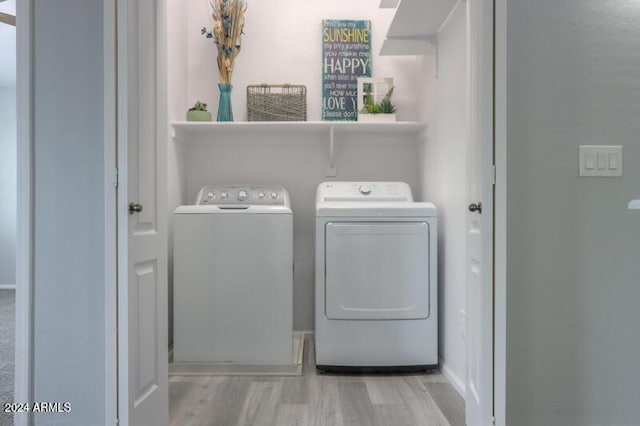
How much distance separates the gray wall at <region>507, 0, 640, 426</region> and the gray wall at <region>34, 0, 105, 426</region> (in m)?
1.39

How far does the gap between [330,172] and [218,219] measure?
0.91 meters

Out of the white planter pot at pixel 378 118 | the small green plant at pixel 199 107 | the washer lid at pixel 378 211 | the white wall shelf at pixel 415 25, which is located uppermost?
the white wall shelf at pixel 415 25

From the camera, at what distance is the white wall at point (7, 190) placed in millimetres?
4637

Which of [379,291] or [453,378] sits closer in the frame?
[453,378]

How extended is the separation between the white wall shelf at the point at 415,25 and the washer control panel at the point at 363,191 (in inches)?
32.6

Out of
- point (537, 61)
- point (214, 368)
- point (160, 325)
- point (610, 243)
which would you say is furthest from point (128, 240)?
point (610, 243)

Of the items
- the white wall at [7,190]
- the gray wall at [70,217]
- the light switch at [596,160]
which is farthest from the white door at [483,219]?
the white wall at [7,190]

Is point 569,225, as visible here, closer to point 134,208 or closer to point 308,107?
point 134,208

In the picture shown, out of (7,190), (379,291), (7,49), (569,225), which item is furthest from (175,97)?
(7,190)

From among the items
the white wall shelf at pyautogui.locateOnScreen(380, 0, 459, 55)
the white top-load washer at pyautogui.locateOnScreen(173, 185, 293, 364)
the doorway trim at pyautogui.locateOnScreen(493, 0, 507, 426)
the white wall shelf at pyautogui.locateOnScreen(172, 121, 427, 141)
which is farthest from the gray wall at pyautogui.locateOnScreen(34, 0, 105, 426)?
the white wall shelf at pyautogui.locateOnScreen(380, 0, 459, 55)

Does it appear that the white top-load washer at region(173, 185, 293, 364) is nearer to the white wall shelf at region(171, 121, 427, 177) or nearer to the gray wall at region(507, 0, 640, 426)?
the white wall shelf at region(171, 121, 427, 177)

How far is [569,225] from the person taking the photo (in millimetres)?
1409

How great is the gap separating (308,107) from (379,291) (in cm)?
139

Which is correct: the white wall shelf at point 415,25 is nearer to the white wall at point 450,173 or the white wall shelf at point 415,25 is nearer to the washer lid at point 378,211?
the white wall at point 450,173
